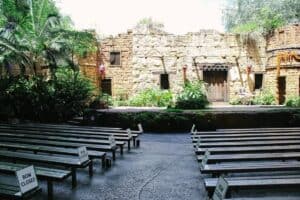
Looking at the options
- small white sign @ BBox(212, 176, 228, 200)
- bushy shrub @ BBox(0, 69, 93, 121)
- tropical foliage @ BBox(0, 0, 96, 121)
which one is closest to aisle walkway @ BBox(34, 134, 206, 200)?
small white sign @ BBox(212, 176, 228, 200)

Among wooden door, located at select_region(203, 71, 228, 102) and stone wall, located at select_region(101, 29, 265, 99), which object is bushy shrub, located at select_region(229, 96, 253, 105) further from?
wooden door, located at select_region(203, 71, 228, 102)

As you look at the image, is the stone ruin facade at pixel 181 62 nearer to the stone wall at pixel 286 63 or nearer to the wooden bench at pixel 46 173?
the stone wall at pixel 286 63

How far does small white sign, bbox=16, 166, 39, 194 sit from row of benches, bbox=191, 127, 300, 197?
71.9 inches

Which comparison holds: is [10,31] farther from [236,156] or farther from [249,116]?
[236,156]

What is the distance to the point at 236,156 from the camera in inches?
194

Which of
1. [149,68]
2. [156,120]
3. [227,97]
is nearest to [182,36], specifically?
[149,68]

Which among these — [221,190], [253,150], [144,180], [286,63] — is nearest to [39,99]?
[144,180]

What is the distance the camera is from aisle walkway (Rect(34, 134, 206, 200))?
4.68 m

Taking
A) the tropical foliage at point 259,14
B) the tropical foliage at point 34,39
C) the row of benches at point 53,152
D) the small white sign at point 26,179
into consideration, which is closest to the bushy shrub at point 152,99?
the tropical foliage at point 34,39

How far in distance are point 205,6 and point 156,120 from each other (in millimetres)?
30043

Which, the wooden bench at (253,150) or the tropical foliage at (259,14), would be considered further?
the tropical foliage at (259,14)

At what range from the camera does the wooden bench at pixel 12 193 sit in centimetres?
329

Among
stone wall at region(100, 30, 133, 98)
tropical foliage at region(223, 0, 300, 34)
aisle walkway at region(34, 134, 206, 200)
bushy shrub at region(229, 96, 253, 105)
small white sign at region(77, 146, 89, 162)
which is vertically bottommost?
aisle walkway at region(34, 134, 206, 200)

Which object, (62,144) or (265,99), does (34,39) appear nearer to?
(62,144)
